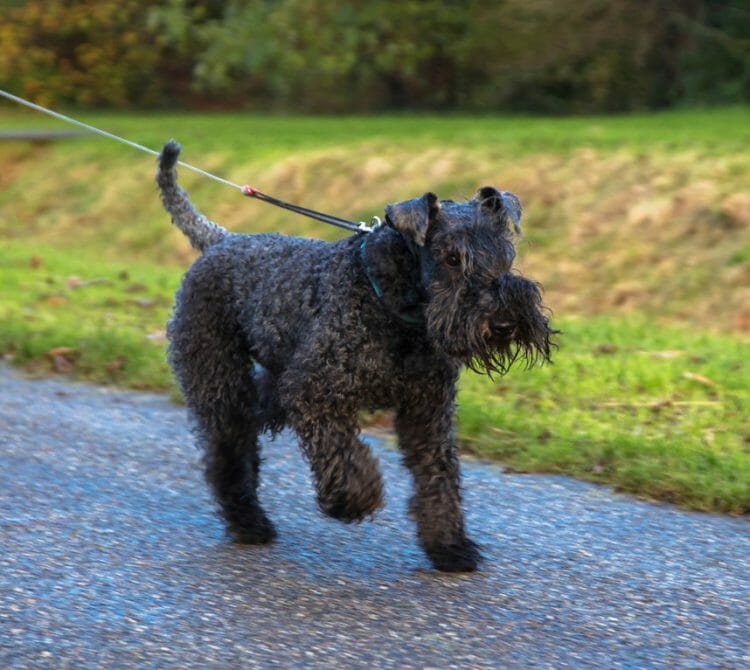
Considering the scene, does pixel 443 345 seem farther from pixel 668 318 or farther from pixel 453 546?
pixel 668 318

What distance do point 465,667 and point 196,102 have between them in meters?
26.8

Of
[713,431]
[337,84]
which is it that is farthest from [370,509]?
[337,84]

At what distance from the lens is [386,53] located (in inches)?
952

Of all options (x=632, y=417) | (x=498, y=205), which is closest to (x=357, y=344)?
(x=498, y=205)

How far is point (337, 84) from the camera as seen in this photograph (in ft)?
84.4

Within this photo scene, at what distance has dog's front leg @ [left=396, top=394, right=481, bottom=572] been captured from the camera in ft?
16.8

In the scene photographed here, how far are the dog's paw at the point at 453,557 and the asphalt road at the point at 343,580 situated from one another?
0.06m

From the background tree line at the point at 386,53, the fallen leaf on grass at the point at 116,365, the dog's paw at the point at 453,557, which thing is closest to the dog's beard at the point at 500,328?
the dog's paw at the point at 453,557

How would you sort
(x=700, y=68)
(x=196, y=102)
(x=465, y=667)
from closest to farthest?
(x=465, y=667)
(x=700, y=68)
(x=196, y=102)

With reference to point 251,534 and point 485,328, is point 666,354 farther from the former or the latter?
point 485,328

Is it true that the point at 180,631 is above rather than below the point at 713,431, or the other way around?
below

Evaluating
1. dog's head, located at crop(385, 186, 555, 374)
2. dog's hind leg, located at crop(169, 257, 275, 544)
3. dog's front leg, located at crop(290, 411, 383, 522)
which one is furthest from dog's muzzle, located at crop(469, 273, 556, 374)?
dog's hind leg, located at crop(169, 257, 275, 544)

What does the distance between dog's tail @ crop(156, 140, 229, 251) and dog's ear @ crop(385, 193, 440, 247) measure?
1.53 meters

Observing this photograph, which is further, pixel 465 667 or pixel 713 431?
pixel 713 431
